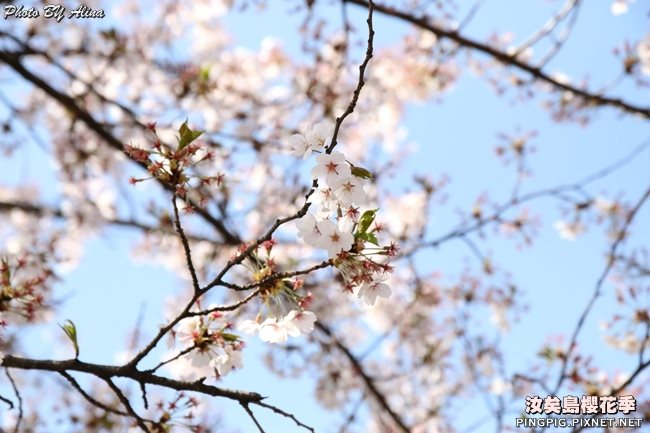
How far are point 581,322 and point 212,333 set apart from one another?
193 cm

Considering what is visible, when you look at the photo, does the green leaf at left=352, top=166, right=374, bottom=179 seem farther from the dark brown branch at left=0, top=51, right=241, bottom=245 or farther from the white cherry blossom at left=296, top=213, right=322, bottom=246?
the dark brown branch at left=0, top=51, right=241, bottom=245

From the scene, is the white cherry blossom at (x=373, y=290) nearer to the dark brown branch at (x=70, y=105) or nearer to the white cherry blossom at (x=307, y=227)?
the white cherry blossom at (x=307, y=227)

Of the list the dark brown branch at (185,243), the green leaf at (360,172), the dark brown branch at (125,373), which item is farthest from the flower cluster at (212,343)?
the green leaf at (360,172)

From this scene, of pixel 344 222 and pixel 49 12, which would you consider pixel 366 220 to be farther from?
pixel 49 12

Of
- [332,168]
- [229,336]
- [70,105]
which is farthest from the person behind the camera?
[70,105]

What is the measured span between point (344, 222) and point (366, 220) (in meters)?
0.09

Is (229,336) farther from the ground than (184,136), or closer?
closer

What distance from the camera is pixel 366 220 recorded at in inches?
68.7

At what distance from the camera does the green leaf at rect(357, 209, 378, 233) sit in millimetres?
1733

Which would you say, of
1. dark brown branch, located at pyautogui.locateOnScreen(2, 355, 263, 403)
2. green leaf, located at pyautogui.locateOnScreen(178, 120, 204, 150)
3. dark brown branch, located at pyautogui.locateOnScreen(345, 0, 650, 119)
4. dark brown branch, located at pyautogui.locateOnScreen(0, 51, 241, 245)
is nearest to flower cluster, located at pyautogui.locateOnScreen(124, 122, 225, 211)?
green leaf, located at pyautogui.locateOnScreen(178, 120, 204, 150)

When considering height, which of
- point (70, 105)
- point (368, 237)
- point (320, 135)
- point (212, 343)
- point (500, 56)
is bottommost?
point (212, 343)

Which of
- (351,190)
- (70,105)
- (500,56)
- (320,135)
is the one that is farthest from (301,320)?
(500,56)

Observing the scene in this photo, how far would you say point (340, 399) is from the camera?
6.16m

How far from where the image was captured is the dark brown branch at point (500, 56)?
4.73 metres
